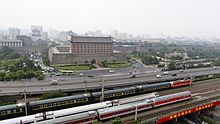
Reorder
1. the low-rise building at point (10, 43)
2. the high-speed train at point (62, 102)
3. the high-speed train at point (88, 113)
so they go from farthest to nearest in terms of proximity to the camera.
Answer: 1. the low-rise building at point (10, 43)
2. the high-speed train at point (62, 102)
3. the high-speed train at point (88, 113)

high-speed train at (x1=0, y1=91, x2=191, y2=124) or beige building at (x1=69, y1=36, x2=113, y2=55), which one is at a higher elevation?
beige building at (x1=69, y1=36, x2=113, y2=55)

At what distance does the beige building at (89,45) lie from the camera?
167ft

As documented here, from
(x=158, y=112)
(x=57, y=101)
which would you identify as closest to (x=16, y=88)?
(x=57, y=101)

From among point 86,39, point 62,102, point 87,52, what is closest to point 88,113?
point 62,102

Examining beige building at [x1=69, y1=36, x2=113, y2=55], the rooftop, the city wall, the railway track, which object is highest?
the rooftop

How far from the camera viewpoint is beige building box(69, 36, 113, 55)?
50.8 metres

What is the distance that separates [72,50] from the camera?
50.3 meters

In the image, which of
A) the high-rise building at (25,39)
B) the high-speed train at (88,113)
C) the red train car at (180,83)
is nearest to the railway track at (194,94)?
the high-speed train at (88,113)

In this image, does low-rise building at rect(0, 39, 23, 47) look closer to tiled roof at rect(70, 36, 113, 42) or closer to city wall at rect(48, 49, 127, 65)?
city wall at rect(48, 49, 127, 65)

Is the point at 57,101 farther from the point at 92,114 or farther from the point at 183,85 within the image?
the point at 183,85

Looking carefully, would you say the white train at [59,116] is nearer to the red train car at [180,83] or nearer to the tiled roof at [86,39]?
the red train car at [180,83]

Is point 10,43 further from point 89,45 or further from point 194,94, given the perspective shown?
point 194,94

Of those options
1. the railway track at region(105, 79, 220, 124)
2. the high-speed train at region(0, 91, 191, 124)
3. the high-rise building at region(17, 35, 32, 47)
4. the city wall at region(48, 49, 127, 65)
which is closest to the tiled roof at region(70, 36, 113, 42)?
the city wall at region(48, 49, 127, 65)

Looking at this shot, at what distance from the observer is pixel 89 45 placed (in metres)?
52.9
